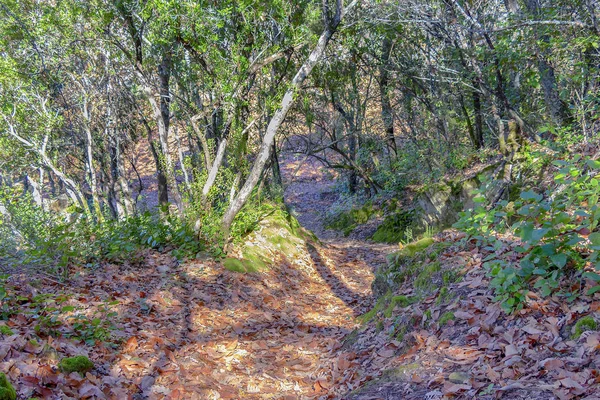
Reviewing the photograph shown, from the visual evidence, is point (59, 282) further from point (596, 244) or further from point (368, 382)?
point (596, 244)

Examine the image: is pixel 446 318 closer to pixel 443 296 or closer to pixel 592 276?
pixel 443 296

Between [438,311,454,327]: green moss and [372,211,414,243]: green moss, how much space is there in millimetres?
9707

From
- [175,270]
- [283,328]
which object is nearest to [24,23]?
[175,270]

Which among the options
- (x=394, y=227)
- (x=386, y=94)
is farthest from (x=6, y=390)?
(x=386, y=94)

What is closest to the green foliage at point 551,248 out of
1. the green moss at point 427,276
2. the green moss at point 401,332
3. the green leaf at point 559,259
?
the green leaf at point 559,259

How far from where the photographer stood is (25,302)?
4781mm

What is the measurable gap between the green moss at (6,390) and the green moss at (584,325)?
370 centimetres

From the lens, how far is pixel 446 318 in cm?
388

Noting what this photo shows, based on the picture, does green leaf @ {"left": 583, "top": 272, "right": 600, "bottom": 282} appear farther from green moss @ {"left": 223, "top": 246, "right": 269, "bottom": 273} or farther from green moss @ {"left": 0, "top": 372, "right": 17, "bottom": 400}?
green moss @ {"left": 223, "top": 246, "right": 269, "bottom": 273}

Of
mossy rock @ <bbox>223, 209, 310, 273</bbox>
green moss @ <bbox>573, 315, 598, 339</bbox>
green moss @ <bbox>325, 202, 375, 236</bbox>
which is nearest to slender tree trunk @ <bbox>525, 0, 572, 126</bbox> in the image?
green moss @ <bbox>573, 315, 598, 339</bbox>

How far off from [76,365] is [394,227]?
38.9 feet

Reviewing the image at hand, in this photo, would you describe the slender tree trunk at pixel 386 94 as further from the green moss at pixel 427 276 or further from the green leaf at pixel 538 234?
the green leaf at pixel 538 234

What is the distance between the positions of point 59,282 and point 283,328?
303 centimetres

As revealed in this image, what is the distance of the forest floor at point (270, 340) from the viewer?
2932 mm
